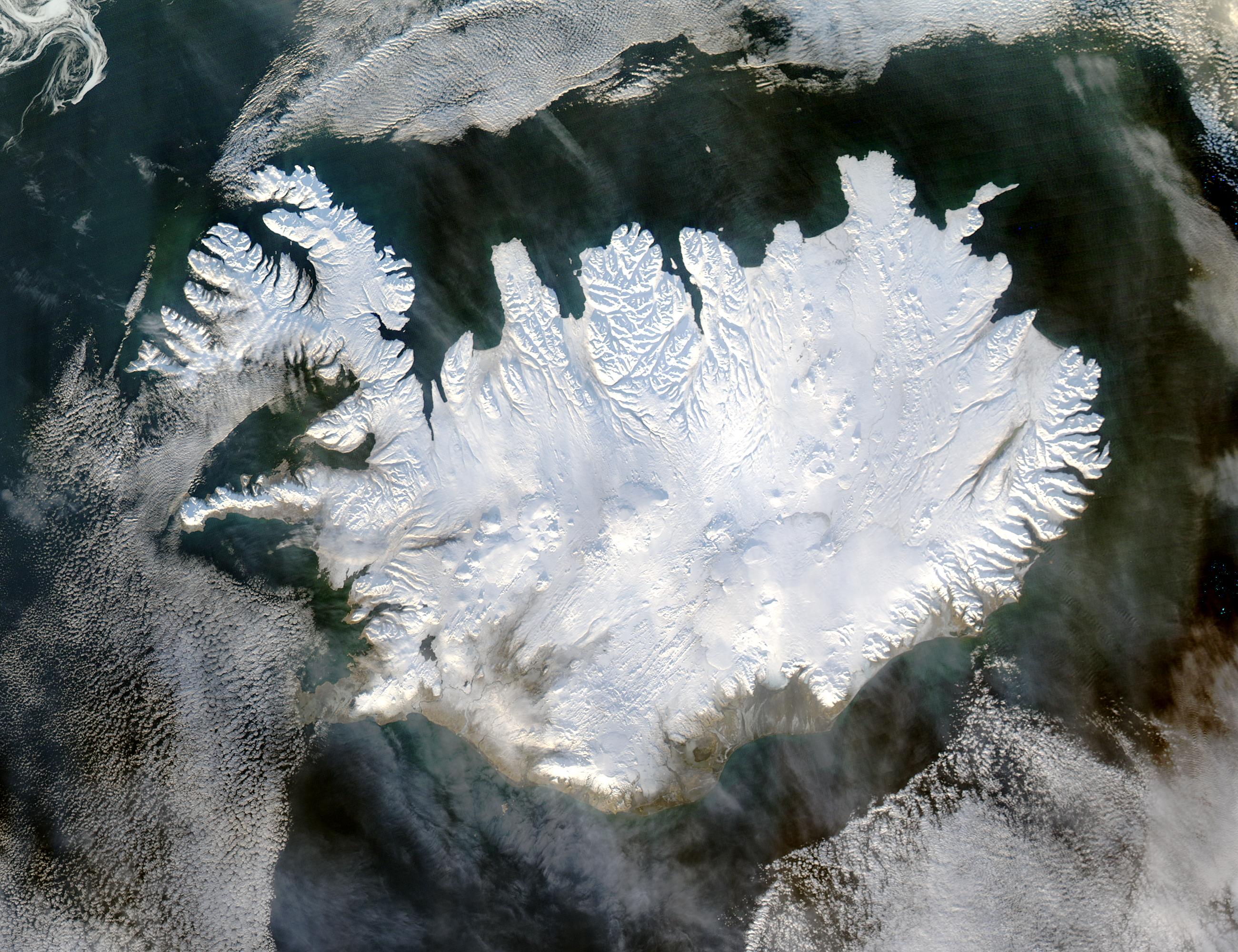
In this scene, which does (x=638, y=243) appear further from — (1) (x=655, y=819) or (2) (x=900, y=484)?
(1) (x=655, y=819)

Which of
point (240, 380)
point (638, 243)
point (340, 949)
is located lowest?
point (340, 949)

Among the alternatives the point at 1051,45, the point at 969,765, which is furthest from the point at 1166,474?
the point at 1051,45

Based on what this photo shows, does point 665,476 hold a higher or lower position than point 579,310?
lower

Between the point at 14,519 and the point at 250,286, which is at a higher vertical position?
the point at 250,286
